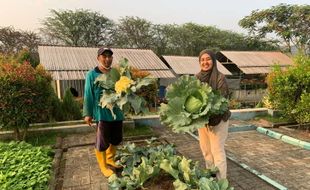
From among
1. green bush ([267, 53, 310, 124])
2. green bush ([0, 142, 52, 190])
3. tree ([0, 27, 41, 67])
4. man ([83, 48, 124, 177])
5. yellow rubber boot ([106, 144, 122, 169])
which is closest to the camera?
green bush ([0, 142, 52, 190])

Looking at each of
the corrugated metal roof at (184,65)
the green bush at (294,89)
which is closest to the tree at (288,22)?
the corrugated metal roof at (184,65)

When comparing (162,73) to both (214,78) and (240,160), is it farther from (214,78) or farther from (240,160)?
(214,78)

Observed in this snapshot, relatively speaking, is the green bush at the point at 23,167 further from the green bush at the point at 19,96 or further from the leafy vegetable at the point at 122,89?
the leafy vegetable at the point at 122,89

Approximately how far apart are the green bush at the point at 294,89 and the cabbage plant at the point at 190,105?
16.0 feet

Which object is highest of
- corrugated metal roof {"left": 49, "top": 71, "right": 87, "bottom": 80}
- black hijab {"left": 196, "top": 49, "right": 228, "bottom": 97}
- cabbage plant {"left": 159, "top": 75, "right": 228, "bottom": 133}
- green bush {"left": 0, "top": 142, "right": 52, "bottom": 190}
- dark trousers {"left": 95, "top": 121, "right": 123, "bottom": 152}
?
corrugated metal roof {"left": 49, "top": 71, "right": 87, "bottom": 80}

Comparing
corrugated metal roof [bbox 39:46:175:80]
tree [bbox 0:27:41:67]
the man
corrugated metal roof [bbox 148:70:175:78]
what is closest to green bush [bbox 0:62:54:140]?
the man

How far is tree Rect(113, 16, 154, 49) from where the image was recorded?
2731 cm

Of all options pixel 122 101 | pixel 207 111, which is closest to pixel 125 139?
pixel 122 101

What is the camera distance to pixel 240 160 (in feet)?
17.1

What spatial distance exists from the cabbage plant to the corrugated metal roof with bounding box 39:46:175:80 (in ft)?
24.6

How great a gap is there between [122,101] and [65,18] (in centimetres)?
2475

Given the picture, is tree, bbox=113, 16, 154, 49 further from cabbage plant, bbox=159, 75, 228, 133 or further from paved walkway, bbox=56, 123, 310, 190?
cabbage plant, bbox=159, 75, 228, 133

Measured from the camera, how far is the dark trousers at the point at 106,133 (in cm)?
421

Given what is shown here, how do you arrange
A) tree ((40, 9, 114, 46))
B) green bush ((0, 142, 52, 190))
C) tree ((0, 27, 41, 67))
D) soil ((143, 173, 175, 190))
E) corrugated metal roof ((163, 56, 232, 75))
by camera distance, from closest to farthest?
soil ((143, 173, 175, 190))
green bush ((0, 142, 52, 190))
corrugated metal roof ((163, 56, 232, 75))
tree ((0, 27, 41, 67))
tree ((40, 9, 114, 46))
